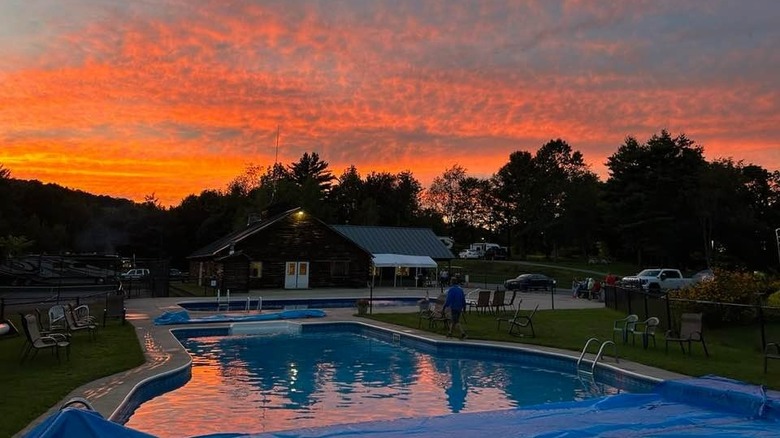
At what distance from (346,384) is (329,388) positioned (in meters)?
0.52

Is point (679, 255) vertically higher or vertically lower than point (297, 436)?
higher

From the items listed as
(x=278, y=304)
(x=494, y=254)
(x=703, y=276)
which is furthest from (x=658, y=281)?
(x=494, y=254)

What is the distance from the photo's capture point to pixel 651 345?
47.2ft

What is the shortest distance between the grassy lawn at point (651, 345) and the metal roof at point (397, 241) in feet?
83.3

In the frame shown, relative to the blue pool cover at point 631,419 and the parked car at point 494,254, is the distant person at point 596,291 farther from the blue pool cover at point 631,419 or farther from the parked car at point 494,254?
the parked car at point 494,254

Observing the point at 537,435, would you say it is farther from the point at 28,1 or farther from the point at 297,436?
the point at 28,1

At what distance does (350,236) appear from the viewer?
49219mm

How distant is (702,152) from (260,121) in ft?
172

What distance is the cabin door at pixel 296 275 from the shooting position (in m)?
42.3

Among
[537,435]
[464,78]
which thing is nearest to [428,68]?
[464,78]

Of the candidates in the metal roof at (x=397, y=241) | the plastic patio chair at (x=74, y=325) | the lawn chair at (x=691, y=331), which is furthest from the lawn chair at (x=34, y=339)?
the metal roof at (x=397, y=241)

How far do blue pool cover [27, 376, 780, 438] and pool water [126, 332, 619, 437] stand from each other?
1487 mm

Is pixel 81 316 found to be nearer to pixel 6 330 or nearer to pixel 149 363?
pixel 6 330

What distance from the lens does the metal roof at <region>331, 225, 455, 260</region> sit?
160ft
